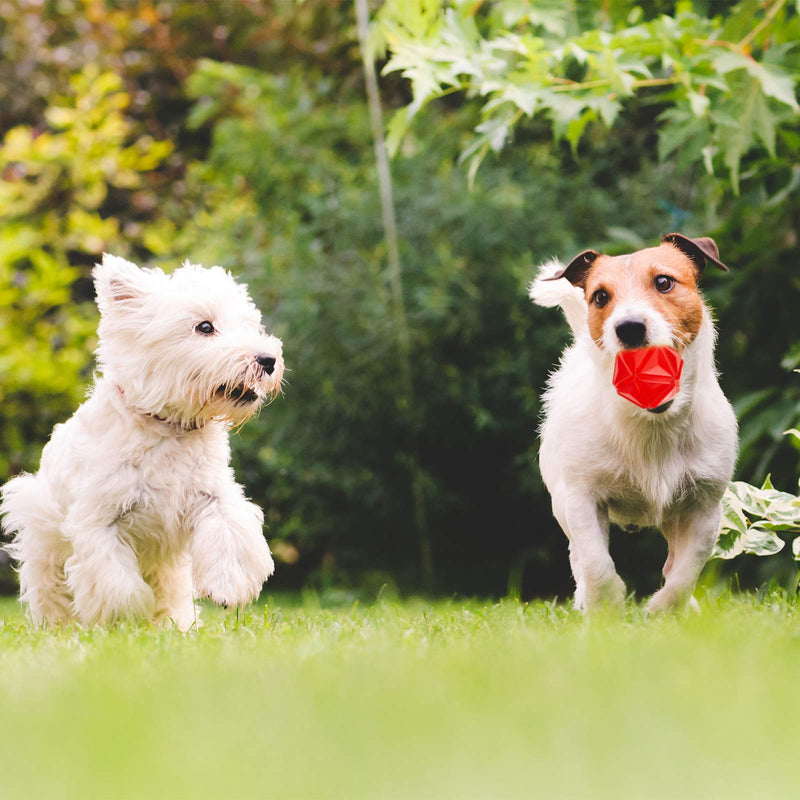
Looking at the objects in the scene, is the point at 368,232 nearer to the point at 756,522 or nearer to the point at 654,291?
the point at 756,522

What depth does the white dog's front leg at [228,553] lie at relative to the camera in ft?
13.1

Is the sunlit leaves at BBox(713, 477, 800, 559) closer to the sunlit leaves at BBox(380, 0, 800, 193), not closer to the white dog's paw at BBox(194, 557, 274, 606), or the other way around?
the sunlit leaves at BBox(380, 0, 800, 193)

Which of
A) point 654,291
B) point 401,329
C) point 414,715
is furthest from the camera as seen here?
point 401,329

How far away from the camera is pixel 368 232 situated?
8.43 metres

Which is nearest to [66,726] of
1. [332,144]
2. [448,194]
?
[448,194]

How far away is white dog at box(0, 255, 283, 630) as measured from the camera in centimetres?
407

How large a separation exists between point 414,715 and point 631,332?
1.69 metres

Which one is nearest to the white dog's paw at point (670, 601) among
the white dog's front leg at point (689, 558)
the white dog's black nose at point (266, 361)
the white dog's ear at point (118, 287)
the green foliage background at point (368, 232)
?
the white dog's front leg at point (689, 558)

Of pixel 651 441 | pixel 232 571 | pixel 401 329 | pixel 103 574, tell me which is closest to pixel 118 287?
pixel 103 574

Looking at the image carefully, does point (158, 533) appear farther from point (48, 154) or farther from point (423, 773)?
point (48, 154)

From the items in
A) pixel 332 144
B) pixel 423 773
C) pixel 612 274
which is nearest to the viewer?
pixel 423 773

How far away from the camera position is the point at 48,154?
9766 mm

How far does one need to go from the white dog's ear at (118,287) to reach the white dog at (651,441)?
1678mm

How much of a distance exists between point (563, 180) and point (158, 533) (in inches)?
203
